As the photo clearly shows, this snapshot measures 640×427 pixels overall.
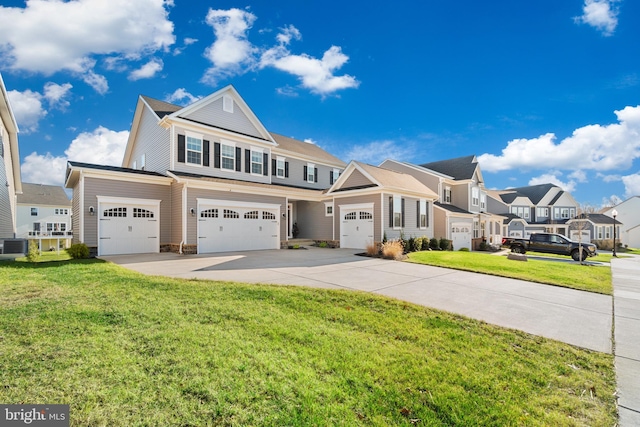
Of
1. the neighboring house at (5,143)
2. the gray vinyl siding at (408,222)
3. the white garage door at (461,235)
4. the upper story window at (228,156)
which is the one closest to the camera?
the neighboring house at (5,143)

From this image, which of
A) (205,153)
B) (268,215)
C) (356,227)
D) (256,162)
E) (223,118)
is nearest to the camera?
(205,153)

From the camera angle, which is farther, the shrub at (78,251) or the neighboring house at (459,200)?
the neighboring house at (459,200)

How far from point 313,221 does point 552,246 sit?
1681 cm

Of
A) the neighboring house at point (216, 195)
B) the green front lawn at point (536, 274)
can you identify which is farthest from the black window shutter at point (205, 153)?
the green front lawn at point (536, 274)

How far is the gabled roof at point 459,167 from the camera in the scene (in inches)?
1122

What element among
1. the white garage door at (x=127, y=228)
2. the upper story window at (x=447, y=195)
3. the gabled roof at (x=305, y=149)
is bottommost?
the white garage door at (x=127, y=228)

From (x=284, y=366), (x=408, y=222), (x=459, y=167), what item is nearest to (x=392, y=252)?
(x=408, y=222)

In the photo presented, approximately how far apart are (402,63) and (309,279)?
43.4 ft

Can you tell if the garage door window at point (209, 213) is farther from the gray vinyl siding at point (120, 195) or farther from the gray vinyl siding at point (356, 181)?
the gray vinyl siding at point (356, 181)

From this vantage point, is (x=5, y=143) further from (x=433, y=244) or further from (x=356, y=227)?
(x=433, y=244)

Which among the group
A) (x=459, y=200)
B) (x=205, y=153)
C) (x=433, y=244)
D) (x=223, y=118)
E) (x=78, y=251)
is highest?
(x=223, y=118)

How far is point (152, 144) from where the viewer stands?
1784 centimetres

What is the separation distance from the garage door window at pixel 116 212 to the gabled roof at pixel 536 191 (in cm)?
4896

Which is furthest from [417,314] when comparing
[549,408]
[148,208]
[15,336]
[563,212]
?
[563,212]
